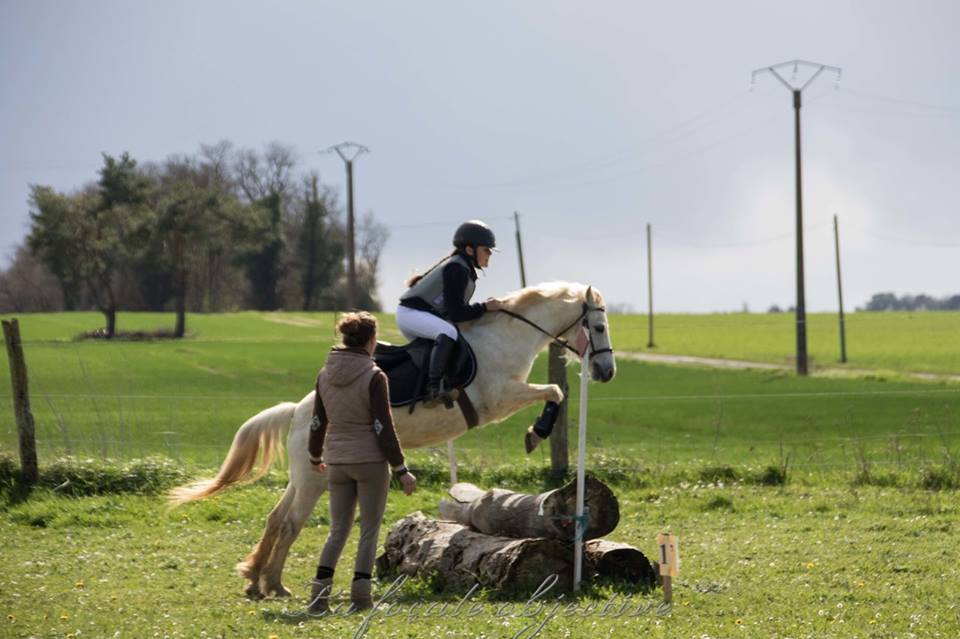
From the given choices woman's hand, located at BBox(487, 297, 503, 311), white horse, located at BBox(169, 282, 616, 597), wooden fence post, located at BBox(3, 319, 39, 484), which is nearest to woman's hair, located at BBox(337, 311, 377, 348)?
white horse, located at BBox(169, 282, 616, 597)

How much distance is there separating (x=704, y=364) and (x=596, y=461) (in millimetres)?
37005

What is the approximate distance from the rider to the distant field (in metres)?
6.43

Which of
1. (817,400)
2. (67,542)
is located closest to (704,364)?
(817,400)

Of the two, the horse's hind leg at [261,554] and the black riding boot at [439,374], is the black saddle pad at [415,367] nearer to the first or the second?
the black riding boot at [439,374]

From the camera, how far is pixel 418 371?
30.5 feet

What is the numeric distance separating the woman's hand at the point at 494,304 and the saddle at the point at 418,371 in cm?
41

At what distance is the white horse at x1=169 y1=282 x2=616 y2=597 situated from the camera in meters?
9.16

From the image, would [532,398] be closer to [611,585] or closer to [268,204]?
[611,585]

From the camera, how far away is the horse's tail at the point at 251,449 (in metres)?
9.82

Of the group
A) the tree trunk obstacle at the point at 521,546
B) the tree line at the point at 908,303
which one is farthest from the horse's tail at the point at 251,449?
the tree line at the point at 908,303

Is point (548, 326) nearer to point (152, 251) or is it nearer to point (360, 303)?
point (360, 303)

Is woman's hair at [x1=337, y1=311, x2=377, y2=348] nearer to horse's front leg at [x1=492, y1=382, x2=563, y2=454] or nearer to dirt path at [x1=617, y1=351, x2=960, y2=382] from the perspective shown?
horse's front leg at [x1=492, y1=382, x2=563, y2=454]

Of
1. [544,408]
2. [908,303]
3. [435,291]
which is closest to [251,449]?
[435,291]

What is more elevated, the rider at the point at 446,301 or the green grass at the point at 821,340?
the rider at the point at 446,301
